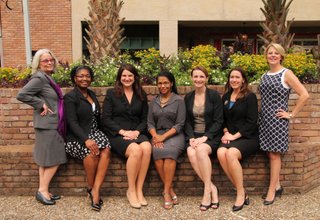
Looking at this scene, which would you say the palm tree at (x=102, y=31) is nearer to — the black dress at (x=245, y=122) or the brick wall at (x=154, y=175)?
the brick wall at (x=154, y=175)

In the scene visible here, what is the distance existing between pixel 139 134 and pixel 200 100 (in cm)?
86

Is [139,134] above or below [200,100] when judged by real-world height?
below

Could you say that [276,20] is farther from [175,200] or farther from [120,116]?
[175,200]

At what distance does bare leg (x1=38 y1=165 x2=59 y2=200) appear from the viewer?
170 inches

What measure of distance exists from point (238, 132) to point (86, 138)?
179cm

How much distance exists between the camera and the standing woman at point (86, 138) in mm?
4203

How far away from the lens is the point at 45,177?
4.33 m

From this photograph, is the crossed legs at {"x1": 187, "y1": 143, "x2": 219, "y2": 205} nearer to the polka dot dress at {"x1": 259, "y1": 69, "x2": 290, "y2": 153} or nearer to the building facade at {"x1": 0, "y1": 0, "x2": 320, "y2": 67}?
the polka dot dress at {"x1": 259, "y1": 69, "x2": 290, "y2": 153}

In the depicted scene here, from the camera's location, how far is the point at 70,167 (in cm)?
455

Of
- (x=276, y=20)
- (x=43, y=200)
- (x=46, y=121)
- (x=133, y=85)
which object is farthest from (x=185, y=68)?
(x=43, y=200)

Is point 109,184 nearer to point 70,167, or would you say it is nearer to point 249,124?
point 70,167

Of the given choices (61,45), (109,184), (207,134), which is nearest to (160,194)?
(109,184)

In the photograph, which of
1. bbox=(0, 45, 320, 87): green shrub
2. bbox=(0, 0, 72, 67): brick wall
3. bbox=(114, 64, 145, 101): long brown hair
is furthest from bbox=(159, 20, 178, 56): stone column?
bbox=(114, 64, 145, 101): long brown hair

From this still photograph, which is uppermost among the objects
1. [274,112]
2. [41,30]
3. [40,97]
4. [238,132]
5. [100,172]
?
[41,30]
